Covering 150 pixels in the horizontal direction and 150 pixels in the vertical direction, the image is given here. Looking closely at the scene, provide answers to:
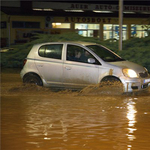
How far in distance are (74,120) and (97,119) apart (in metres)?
0.48

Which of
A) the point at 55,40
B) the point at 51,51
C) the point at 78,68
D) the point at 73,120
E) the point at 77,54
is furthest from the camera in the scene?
the point at 55,40

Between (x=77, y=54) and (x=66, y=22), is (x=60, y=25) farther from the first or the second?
(x=77, y=54)

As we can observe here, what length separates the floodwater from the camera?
251 inches

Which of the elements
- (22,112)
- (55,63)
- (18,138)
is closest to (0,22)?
(55,63)

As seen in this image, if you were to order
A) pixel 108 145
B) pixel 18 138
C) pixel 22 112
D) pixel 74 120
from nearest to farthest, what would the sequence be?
pixel 108 145
pixel 18 138
pixel 74 120
pixel 22 112

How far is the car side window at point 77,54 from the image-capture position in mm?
11211

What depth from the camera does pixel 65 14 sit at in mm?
33656

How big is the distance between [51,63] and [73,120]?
12.2 ft

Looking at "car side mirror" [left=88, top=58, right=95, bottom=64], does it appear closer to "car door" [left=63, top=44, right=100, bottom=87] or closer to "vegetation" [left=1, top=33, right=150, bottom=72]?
"car door" [left=63, top=44, right=100, bottom=87]

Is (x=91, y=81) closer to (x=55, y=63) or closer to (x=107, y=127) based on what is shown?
(x=55, y=63)

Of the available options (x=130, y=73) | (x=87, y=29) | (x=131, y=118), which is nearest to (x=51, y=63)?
(x=130, y=73)

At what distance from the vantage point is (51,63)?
11.5 m

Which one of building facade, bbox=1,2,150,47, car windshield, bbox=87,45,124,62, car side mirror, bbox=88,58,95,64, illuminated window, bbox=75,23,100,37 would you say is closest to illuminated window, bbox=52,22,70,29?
building facade, bbox=1,2,150,47

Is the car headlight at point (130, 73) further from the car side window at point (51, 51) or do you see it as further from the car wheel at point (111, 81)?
the car side window at point (51, 51)
